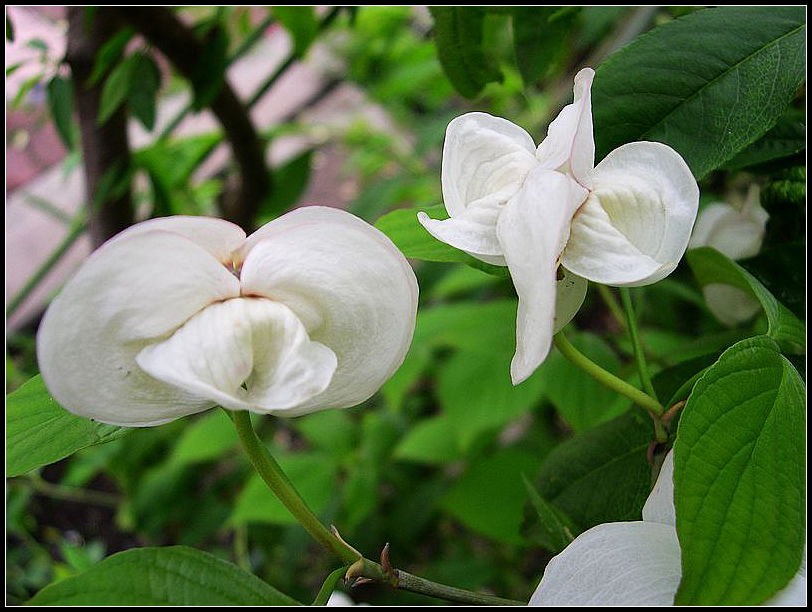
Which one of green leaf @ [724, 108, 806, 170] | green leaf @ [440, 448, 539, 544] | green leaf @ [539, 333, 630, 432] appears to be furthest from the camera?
green leaf @ [440, 448, 539, 544]

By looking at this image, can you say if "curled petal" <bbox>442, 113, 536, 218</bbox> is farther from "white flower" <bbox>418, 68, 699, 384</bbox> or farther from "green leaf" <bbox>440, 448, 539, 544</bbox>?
"green leaf" <bbox>440, 448, 539, 544</bbox>

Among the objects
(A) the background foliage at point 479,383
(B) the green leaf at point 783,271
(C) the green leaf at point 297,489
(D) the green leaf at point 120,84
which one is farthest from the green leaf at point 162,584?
(C) the green leaf at point 297,489

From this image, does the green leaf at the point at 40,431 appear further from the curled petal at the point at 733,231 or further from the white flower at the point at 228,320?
the curled petal at the point at 733,231

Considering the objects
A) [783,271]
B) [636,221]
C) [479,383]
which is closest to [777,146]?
[783,271]

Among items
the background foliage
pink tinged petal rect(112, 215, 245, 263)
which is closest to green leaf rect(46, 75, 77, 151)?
the background foliage

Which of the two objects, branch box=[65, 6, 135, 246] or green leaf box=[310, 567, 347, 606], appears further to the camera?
branch box=[65, 6, 135, 246]

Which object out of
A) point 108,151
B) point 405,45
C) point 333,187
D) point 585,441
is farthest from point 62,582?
point 333,187

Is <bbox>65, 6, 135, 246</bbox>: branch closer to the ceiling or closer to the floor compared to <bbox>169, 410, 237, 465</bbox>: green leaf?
closer to the ceiling

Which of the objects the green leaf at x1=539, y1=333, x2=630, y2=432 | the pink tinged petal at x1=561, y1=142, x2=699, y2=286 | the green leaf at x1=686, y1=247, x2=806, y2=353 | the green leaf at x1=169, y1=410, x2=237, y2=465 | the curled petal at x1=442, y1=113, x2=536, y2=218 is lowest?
the green leaf at x1=169, y1=410, x2=237, y2=465

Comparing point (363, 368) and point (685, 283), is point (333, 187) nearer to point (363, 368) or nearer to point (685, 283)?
point (685, 283)
